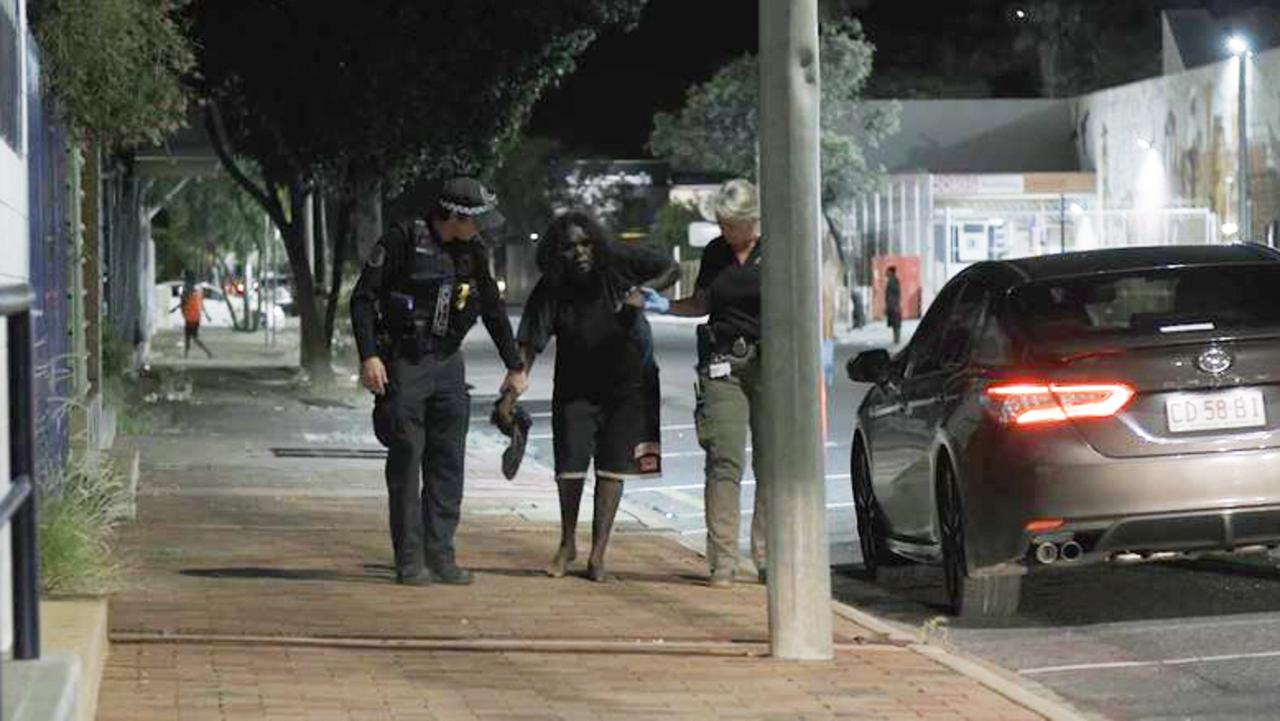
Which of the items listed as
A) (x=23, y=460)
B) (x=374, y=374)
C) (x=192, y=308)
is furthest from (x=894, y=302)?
(x=23, y=460)

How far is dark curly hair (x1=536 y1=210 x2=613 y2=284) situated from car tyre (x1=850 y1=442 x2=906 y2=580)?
6.04ft

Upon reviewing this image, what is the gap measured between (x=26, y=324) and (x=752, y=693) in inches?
123

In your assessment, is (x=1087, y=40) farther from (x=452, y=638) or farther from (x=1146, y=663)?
(x=452, y=638)

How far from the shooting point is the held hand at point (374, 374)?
1014 cm

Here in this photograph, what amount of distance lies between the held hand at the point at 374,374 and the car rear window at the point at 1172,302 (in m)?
2.74

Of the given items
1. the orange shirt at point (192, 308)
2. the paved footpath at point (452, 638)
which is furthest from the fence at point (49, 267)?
the orange shirt at point (192, 308)

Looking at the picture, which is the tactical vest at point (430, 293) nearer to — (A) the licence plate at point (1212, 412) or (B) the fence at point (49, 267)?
(B) the fence at point (49, 267)

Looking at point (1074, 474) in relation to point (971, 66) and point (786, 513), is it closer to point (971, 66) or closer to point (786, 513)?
point (786, 513)

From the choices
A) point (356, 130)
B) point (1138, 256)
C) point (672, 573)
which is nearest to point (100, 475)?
point (672, 573)

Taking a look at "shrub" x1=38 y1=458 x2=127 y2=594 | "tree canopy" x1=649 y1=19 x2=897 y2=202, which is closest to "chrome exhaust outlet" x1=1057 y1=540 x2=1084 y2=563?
"shrub" x1=38 y1=458 x2=127 y2=594

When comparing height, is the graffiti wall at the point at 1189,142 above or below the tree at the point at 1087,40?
below

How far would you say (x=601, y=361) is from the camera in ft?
35.6

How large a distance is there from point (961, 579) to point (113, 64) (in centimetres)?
670

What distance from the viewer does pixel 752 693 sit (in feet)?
25.9
